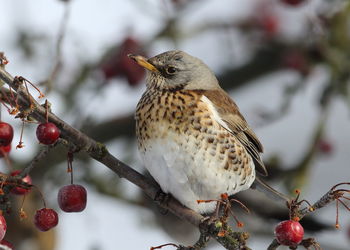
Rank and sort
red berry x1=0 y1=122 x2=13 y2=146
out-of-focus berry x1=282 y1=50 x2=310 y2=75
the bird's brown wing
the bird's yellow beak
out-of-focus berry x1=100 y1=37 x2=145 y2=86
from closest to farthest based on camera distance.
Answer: red berry x1=0 y1=122 x2=13 y2=146, the bird's yellow beak, the bird's brown wing, out-of-focus berry x1=100 y1=37 x2=145 y2=86, out-of-focus berry x1=282 y1=50 x2=310 y2=75

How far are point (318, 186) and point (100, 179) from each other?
2.36 meters

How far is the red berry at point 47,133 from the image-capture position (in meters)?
2.00

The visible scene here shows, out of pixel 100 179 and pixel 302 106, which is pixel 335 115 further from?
pixel 100 179

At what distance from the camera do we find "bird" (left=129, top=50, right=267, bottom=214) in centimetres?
289

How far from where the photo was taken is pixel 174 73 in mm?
3191

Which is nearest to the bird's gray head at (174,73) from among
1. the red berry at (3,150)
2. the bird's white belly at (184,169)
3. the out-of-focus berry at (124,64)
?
the bird's white belly at (184,169)

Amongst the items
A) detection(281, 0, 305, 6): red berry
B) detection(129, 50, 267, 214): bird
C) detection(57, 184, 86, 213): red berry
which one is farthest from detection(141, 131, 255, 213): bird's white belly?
detection(281, 0, 305, 6): red berry

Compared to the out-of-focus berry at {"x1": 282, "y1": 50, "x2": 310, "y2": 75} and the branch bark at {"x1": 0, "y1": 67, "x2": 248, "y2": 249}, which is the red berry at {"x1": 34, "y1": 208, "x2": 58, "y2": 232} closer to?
the branch bark at {"x1": 0, "y1": 67, "x2": 248, "y2": 249}

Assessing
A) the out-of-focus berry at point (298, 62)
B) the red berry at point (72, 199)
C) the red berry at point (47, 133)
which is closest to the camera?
the red berry at point (47, 133)

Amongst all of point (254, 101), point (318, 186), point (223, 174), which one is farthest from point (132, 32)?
point (318, 186)

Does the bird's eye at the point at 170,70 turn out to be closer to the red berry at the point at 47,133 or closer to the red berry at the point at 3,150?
the red berry at the point at 3,150

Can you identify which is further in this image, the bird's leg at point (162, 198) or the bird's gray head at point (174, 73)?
the bird's gray head at point (174, 73)

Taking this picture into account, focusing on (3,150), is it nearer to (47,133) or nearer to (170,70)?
(47,133)


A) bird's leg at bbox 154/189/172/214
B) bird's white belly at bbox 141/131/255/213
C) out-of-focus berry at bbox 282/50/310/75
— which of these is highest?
out-of-focus berry at bbox 282/50/310/75
